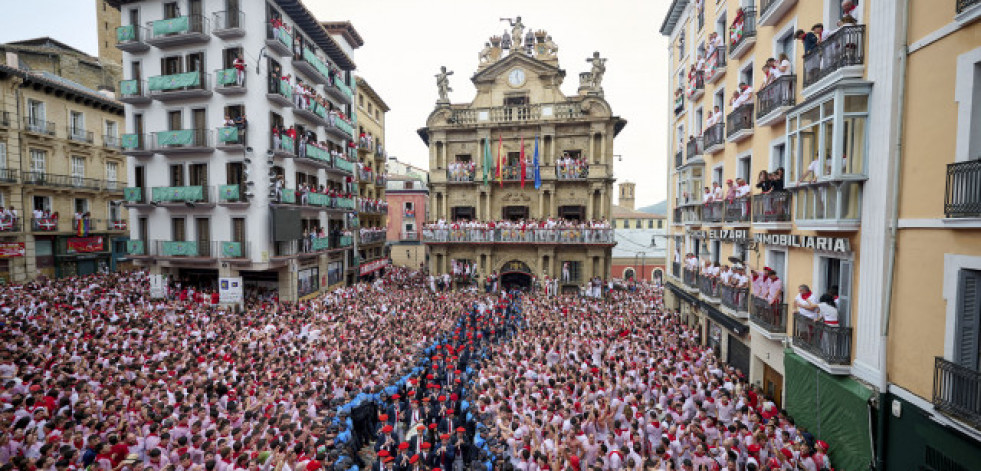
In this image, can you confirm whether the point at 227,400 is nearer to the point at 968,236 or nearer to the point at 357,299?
the point at 357,299

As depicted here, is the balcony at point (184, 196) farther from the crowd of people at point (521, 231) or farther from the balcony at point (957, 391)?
the balcony at point (957, 391)

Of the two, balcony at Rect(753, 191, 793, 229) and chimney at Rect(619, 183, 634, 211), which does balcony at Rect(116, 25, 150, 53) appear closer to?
balcony at Rect(753, 191, 793, 229)

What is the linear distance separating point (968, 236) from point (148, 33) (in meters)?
33.7

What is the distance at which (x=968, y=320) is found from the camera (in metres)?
6.89

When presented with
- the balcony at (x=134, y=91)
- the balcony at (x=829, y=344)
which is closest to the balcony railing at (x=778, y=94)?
the balcony at (x=829, y=344)

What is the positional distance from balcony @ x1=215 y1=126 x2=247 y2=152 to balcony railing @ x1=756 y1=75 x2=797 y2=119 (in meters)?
23.5

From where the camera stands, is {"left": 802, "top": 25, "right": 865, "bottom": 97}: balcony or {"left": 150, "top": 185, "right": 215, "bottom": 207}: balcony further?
{"left": 150, "top": 185, "right": 215, "bottom": 207}: balcony

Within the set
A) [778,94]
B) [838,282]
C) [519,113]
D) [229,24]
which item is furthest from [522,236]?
[229,24]

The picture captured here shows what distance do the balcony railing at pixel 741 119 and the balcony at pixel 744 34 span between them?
225 cm

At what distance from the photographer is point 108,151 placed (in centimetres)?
3275

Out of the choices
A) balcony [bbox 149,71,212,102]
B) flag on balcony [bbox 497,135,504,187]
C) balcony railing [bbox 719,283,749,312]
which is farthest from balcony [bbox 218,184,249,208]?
balcony railing [bbox 719,283,749,312]

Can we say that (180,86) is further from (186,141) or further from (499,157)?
(499,157)

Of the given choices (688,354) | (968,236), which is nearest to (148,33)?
(688,354)

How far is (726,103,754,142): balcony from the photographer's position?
1404cm
